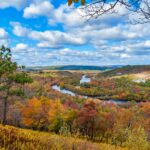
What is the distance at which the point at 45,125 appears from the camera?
278 ft

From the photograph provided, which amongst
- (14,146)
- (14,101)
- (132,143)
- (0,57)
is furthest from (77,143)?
(14,101)

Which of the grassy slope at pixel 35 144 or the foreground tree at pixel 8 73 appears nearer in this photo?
the grassy slope at pixel 35 144

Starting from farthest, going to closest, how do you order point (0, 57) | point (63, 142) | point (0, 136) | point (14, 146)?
point (0, 57), point (63, 142), point (0, 136), point (14, 146)

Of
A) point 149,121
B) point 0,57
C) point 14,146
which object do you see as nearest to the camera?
point 14,146

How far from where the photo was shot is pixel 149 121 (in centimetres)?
10175

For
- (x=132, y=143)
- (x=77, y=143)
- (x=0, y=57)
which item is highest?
(x=0, y=57)

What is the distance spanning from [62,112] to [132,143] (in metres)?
60.6

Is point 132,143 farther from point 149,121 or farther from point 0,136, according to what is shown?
point 149,121

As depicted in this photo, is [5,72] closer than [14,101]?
Yes

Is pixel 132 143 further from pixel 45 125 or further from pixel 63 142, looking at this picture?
pixel 45 125

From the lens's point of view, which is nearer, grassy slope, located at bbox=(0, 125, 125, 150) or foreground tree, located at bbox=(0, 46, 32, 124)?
grassy slope, located at bbox=(0, 125, 125, 150)

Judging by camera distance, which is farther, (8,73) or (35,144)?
(8,73)

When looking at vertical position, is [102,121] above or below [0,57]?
below

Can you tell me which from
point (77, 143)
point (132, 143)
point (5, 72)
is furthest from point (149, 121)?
point (77, 143)
